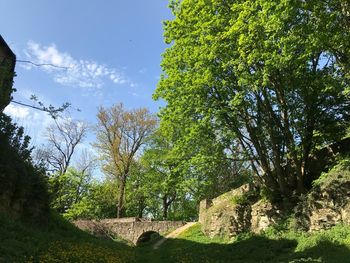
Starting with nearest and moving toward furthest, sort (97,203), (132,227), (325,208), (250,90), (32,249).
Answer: (32,249)
(325,208)
(250,90)
(132,227)
(97,203)

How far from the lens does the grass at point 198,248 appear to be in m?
12.0

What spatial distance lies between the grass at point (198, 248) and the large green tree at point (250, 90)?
3804 mm

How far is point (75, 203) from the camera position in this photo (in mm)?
Result: 48625

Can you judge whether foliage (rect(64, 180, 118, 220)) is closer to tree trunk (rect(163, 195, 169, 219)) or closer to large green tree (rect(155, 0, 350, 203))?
tree trunk (rect(163, 195, 169, 219))

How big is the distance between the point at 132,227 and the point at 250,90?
981 inches

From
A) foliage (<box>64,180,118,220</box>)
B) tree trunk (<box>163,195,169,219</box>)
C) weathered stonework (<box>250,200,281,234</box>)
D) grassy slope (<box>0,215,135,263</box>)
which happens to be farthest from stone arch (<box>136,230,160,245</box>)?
grassy slope (<box>0,215,135,263</box>)

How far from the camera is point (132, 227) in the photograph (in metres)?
40.5

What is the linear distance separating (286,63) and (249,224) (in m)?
11.7

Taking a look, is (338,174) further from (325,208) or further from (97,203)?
(97,203)

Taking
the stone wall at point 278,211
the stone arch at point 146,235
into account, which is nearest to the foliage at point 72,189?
the stone arch at point 146,235

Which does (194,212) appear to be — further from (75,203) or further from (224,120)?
(224,120)

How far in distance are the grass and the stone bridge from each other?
52.9 ft

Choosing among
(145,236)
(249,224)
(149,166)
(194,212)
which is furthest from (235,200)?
(194,212)

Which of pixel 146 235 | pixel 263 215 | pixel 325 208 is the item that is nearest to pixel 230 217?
pixel 263 215
